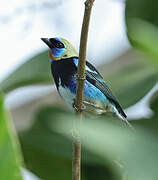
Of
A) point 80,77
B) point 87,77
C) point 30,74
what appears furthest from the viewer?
point 87,77

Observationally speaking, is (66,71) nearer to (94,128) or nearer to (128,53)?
(128,53)

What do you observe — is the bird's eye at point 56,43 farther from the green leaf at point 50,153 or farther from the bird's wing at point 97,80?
the green leaf at point 50,153

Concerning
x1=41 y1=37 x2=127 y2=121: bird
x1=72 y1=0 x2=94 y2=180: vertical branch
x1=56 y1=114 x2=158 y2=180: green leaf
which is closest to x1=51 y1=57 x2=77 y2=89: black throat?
x1=41 y1=37 x2=127 y2=121: bird

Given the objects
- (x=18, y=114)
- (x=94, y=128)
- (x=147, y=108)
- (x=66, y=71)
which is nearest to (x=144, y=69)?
(x=147, y=108)

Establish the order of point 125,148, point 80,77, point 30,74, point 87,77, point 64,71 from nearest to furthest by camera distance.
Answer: point 125,148
point 80,77
point 30,74
point 64,71
point 87,77

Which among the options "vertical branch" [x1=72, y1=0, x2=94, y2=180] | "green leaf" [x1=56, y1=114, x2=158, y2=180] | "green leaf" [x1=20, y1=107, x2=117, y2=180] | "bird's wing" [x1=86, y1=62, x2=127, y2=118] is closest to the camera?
"green leaf" [x1=56, y1=114, x2=158, y2=180]

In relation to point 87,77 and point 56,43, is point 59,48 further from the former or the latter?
point 87,77

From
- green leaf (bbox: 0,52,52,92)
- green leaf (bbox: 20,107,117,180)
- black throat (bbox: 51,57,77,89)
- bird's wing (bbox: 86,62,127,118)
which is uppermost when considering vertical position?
green leaf (bbox: 0,52,52,92)

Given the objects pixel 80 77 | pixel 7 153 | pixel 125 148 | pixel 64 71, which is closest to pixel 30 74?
pixel 64 71

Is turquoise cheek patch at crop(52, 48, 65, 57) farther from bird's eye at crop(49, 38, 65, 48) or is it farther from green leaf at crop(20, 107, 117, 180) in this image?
green leaf at crop(20, 107, 117, 180)
